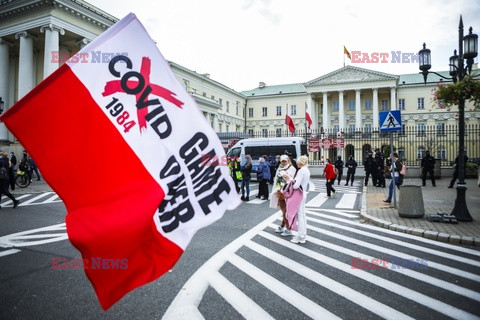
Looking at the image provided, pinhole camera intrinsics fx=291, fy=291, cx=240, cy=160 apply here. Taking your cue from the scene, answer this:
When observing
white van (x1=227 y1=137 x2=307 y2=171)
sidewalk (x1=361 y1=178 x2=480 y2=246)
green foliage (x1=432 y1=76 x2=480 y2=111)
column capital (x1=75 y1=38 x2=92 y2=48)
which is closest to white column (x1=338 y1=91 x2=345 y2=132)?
white van (x1=227 y1=137 x2=307 y2=171)

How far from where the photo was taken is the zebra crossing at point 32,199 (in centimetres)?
1068

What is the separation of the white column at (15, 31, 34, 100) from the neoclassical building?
0.26 ft

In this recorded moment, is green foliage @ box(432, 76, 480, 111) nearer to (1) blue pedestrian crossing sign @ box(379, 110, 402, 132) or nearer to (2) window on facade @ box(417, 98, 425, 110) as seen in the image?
(1) blue pedestrian crossing sign @ box(379, 110, 402, 132)

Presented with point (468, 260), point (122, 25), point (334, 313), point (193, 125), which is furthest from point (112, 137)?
point (468, 260)

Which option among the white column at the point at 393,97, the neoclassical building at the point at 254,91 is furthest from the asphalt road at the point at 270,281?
the white column at the point at 393,97

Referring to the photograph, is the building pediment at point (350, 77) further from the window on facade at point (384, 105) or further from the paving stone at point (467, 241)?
A: the paving stone at point (467, 241)

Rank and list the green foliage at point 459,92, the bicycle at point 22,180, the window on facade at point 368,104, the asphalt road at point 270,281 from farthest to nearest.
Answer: the window on facade at point 368,104 → the bicycle at point 22,180 → the green foliage at point 459,92 → the asphalt road at point 270,281

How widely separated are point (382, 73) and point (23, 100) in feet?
201

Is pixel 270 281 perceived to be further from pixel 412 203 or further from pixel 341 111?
pixel 341 111

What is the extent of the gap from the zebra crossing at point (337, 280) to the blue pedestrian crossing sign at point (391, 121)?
13.1ft

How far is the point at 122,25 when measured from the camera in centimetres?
193

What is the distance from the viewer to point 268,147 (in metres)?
19.9

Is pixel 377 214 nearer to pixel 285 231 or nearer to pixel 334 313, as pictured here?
pixel 285 231

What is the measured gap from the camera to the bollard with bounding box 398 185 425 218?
7828mm
